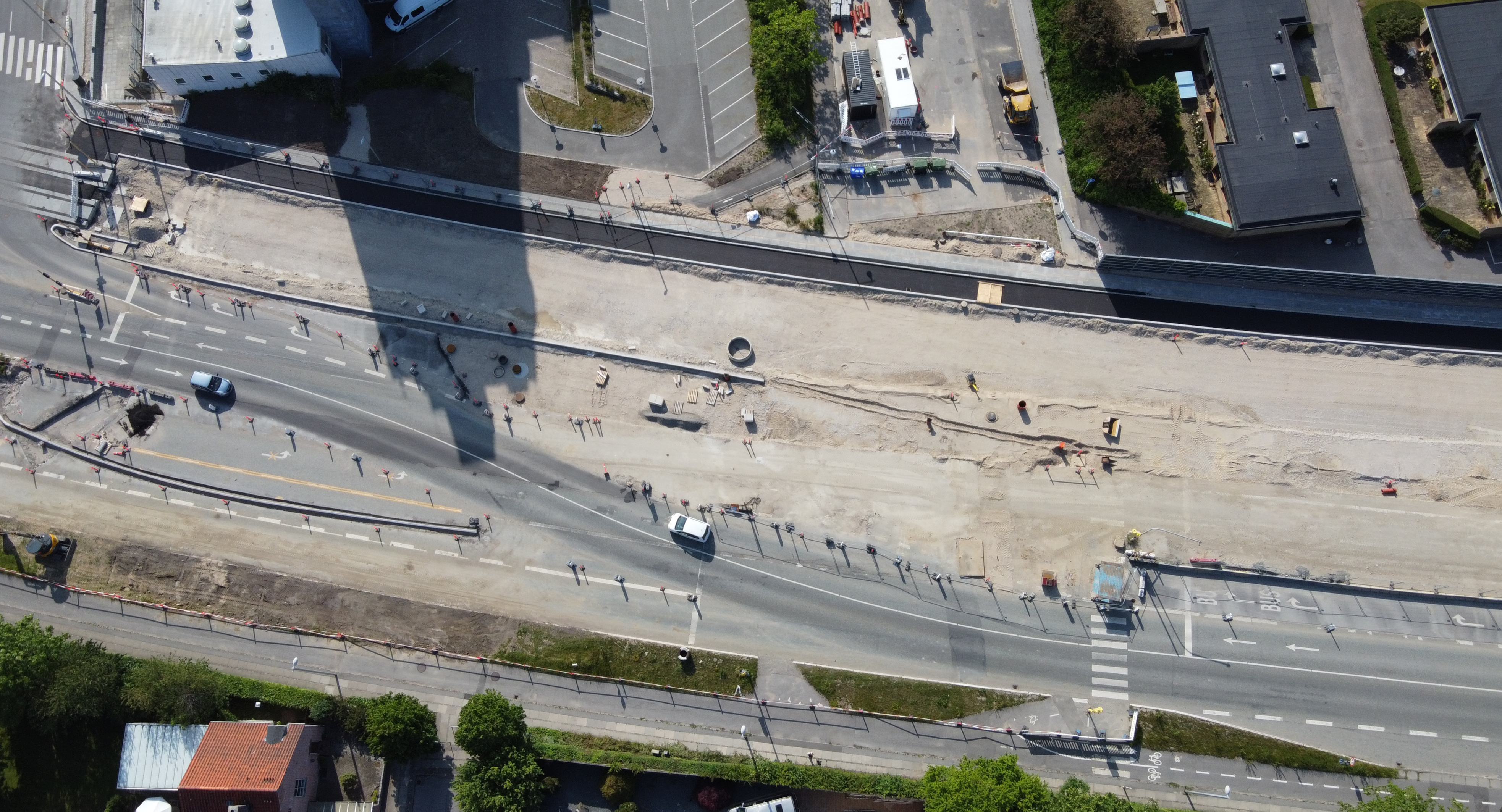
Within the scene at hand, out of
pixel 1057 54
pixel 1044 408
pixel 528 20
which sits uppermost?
pixel 528 20

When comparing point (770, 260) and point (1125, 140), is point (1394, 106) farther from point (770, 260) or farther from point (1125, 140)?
point (770, 260)

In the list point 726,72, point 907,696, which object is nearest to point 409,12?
point 726,72

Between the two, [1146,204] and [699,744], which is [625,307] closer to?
[699,744]

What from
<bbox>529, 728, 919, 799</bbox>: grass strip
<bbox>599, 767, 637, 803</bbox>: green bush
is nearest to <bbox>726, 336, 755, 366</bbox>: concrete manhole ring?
<bbox>529, 728, 919, 799</bbox>: grass strip

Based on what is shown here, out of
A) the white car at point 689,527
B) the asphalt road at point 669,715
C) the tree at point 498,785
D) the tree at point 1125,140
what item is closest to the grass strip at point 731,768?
the asphalt road at point 669,715

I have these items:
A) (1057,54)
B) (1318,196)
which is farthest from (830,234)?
(1318,196)

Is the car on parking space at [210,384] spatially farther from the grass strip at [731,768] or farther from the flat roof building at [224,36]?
the grass strip at [731,768]
